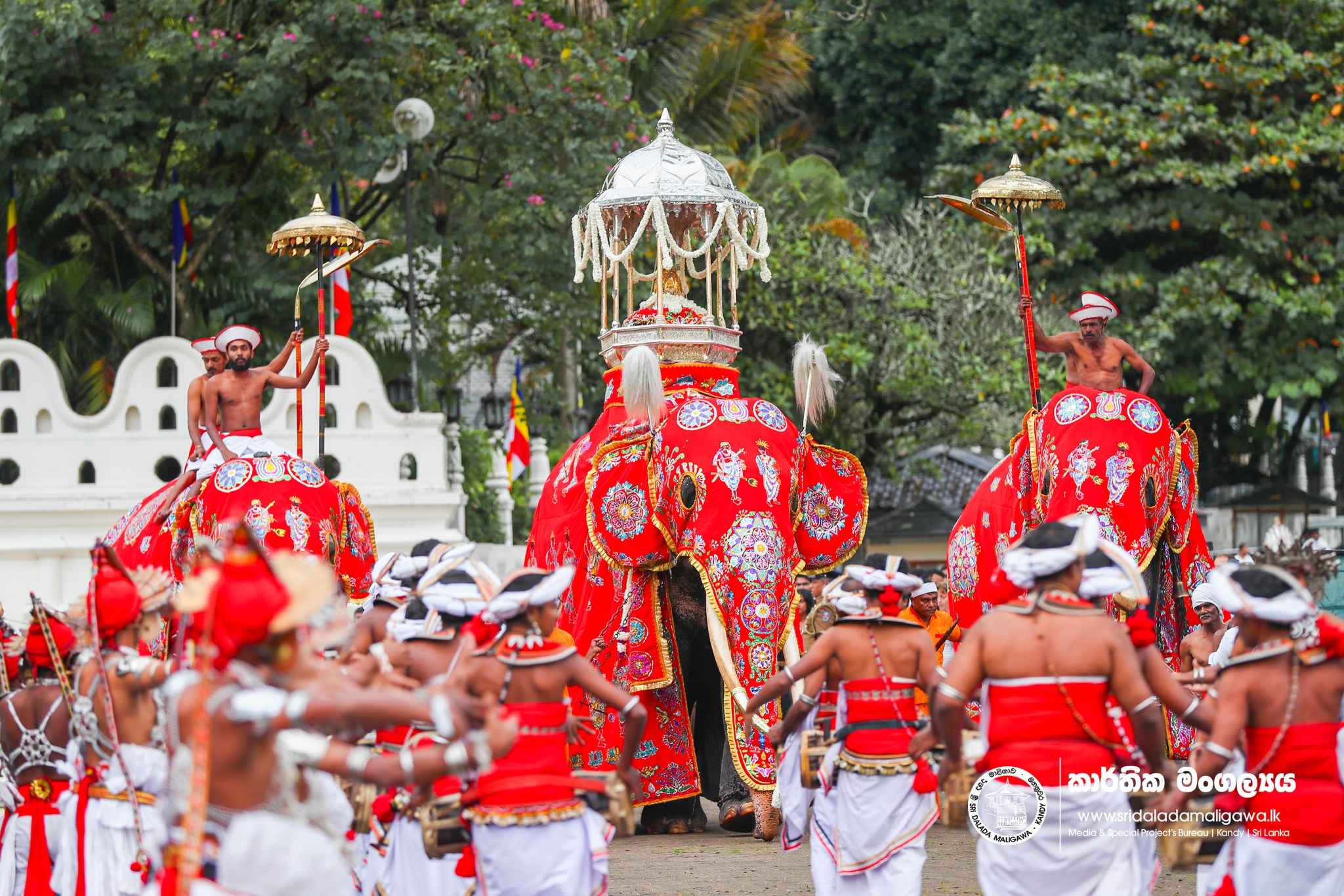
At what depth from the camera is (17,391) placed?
16688mm

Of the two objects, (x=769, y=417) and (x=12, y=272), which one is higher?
(x=12, y=272)

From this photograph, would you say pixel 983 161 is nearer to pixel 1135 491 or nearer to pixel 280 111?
pixel 280 111

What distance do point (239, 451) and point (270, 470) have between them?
11.2 inches

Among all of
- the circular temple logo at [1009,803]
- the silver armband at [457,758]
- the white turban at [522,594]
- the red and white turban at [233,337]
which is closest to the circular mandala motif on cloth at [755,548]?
the red and white turban at [233,337]

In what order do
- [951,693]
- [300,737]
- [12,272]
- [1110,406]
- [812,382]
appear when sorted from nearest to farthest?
[300,737]
[951,693]
[1110,406]
[812,382]
[12,272]

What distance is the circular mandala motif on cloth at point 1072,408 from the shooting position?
10875 millimetres

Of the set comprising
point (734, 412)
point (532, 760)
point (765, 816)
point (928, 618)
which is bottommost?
point (765, 816)

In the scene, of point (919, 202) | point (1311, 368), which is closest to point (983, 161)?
point (919, 202)

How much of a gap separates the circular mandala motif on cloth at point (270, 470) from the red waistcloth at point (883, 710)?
13.9ft

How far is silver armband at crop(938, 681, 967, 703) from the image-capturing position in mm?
6590

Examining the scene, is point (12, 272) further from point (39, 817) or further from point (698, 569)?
point (39, 817)

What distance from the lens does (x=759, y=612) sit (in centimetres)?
1035

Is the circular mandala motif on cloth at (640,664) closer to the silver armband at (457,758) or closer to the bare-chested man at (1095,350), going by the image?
the bare-chested man at (1095,350)

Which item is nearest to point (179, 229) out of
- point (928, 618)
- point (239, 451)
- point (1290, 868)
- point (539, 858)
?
point (239, 451)
